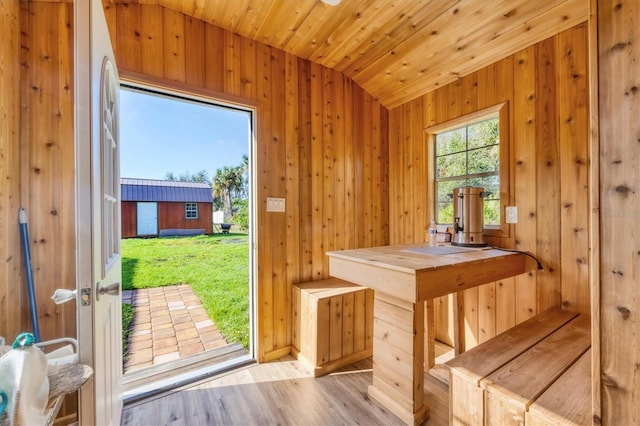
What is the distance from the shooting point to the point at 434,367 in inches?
80.7

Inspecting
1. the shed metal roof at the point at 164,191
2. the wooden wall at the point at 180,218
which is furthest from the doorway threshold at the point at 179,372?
the wooden wall at the point at 180,218

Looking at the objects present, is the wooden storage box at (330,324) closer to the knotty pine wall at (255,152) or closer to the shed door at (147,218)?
the knotty pine wall at (255,152)

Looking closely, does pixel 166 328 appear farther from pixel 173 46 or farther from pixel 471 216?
pixel 471 216

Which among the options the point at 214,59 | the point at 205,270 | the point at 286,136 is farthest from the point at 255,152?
the point at 205,270

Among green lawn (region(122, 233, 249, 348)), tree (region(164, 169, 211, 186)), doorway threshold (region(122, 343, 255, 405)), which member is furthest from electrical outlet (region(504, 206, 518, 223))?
tree (region(164, 169, 211, 186))

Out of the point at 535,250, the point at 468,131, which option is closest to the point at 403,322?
the point at 535,250

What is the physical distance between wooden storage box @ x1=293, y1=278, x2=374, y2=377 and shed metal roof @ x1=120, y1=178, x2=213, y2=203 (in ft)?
13.5

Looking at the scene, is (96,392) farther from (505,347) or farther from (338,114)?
(338,114)

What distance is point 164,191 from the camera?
17.3ft

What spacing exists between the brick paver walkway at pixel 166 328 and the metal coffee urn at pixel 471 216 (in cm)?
225

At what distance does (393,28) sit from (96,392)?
2608mm

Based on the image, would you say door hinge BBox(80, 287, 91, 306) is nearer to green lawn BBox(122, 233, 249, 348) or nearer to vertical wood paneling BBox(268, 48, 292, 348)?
vertical wood paneling BBox(268, 48, 292, 348)

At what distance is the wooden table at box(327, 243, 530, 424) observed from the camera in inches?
52.8

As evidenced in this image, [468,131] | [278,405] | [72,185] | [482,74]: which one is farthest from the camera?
[468,131]
